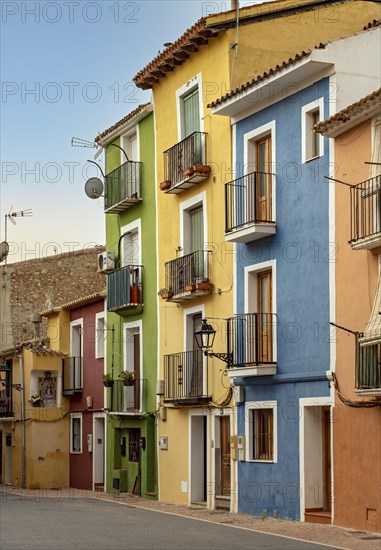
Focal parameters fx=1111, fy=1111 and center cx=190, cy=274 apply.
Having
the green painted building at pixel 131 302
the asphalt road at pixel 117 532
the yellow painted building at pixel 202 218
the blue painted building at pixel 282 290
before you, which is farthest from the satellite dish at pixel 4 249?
the blue painted building at pixel 282 290

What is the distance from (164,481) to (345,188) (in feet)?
37.0

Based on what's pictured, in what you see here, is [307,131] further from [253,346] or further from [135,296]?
[135,296]

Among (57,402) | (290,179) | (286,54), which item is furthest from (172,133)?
(57,402)

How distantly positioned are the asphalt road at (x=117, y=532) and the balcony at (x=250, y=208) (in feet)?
20.1

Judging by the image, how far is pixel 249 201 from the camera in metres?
24.0

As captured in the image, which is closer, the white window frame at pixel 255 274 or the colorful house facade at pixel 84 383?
the white window frame at pixel 255 274

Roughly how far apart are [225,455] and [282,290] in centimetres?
501

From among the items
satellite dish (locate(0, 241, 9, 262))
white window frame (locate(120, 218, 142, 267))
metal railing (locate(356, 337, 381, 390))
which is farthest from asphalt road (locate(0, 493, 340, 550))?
satellite dish (locate(0, 241, 9, 262))

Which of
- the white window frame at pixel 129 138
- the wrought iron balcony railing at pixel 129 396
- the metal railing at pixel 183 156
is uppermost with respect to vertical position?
the white window frame at pixel 129 138

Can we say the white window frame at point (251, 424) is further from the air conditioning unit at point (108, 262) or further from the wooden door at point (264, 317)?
the air conditioning unit at point (108, 262)

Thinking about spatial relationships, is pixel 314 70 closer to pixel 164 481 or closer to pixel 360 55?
pixel 360 55

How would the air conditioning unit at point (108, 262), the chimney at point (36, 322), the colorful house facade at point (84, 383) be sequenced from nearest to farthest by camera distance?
the air conditioning unit at point (108, 262) → the colorful house facade at point (84, 383) → the chimney at point (36, 322)

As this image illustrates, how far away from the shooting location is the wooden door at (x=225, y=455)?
26.0 m

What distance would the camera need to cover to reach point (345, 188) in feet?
68.8
